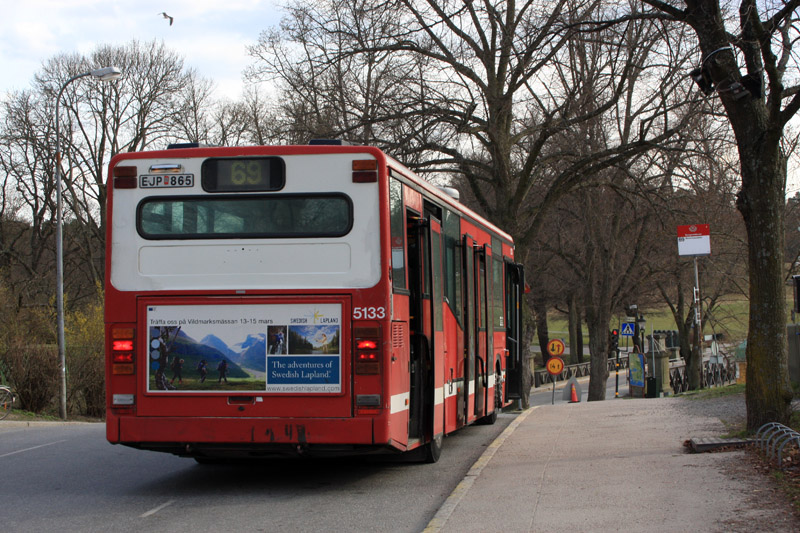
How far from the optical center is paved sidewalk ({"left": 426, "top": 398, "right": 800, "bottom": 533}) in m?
6.70

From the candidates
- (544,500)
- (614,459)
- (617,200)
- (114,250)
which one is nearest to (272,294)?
(114,250)

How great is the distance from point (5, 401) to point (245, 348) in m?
14.4

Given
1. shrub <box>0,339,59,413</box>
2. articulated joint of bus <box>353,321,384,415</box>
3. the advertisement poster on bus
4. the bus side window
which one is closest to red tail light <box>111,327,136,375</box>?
the advertisement poster on bus

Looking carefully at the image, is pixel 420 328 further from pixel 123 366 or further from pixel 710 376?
pixel 710 376

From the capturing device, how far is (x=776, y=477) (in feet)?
25.7

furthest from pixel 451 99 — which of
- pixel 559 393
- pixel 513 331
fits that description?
pixel 559 393

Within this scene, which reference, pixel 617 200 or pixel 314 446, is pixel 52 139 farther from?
pixel 314 446

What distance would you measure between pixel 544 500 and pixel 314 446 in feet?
6.96

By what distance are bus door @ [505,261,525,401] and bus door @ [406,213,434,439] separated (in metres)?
5.95

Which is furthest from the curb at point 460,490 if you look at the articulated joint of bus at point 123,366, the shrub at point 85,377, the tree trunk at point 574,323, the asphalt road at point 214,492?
the tree trunk at point 574,323

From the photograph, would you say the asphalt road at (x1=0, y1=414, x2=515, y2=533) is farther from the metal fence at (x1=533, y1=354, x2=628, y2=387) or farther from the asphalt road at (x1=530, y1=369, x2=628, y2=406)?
the metal fence at (x1=533, y1=354, x2=628, y2=387)

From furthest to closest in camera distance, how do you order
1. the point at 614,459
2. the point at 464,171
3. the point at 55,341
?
1. the point at 55,341
2. the point at 464,171
3. the point at 614,459

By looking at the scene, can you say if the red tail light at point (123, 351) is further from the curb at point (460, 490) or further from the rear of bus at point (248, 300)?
the curb at point (460, 490)

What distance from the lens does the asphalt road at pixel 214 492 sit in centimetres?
748
